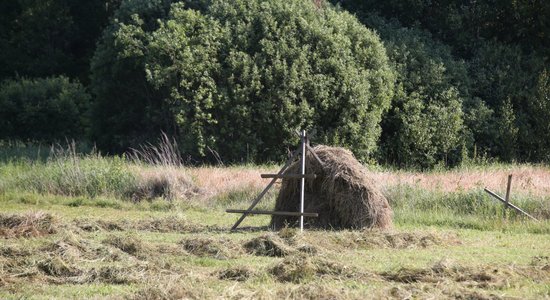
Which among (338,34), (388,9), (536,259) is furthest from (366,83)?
(536,259)

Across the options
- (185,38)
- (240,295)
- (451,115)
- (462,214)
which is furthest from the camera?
(451,115)

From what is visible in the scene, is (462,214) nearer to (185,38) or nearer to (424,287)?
(424,287)

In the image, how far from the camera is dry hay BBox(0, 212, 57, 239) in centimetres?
1788

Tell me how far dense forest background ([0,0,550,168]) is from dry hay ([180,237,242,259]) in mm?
16280

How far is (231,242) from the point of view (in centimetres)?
1672

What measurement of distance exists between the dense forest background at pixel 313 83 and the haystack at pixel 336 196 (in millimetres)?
12974

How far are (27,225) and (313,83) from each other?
17.3m

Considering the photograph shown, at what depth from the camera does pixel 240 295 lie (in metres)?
12.2

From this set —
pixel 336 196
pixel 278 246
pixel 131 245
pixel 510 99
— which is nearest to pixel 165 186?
pixel 336 196

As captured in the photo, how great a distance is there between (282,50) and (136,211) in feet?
40.0

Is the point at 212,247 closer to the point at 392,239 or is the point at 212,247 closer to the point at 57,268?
the point at 57,268

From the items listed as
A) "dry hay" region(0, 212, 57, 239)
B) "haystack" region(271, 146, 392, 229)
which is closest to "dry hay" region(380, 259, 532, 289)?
"haystack" region(271, 146, 392, 229)

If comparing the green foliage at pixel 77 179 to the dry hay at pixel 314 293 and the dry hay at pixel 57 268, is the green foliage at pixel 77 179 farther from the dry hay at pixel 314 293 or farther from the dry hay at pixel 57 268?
the dry hay at pixel 314 293

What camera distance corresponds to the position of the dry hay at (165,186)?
2567 cm
